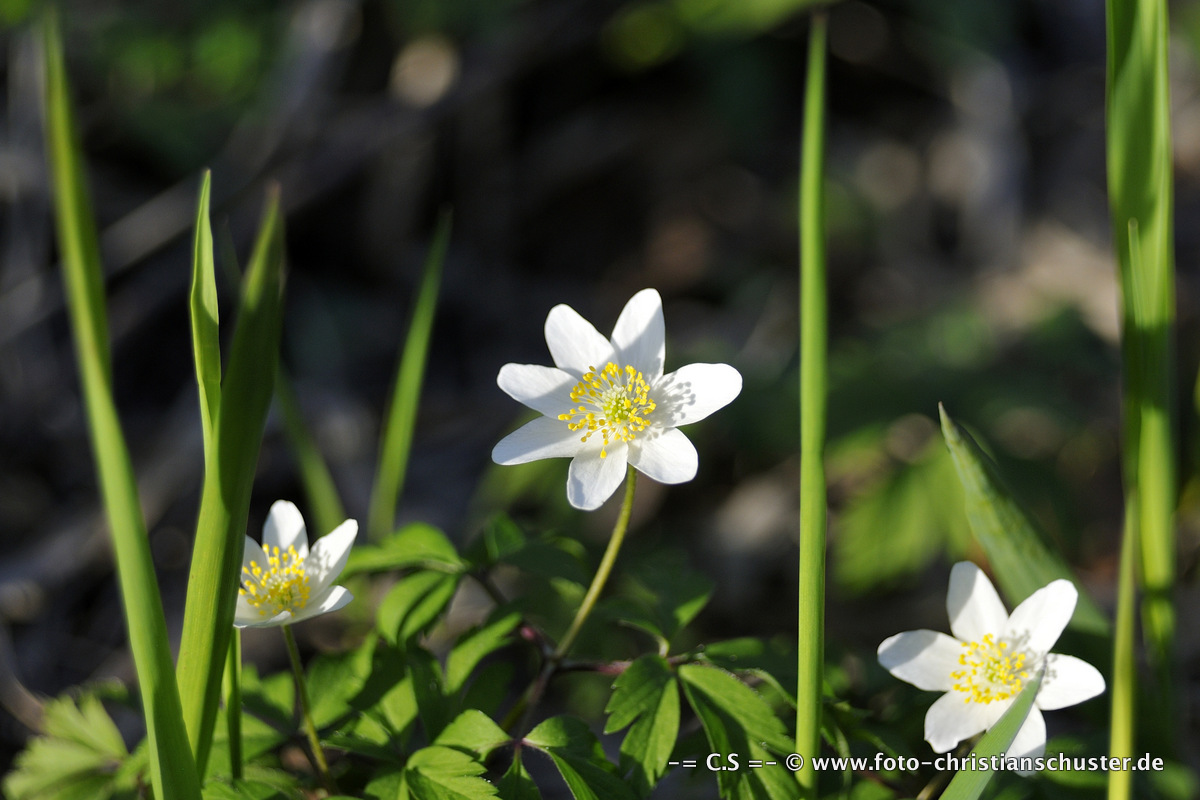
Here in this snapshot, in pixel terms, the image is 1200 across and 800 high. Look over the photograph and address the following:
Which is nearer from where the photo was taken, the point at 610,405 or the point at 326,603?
the point at 326,603

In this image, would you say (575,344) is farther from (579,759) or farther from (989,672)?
(989,672)

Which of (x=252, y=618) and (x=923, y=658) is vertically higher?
(x=252, y=618)

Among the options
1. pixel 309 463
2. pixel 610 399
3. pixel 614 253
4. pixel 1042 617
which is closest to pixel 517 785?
pixel 610 399

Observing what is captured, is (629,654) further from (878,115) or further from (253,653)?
(878,115)

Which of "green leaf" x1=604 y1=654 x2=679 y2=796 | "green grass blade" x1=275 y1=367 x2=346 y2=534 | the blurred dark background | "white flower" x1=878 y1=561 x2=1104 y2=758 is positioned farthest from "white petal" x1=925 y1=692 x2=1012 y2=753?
"green grass blade" x1=275 y1=367 x2=346 y2=534

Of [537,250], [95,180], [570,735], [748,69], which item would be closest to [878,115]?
[748,69]

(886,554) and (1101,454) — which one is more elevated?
(1101,454)

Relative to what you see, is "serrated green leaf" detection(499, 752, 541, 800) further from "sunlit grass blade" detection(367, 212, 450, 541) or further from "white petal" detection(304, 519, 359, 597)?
"sunlit grass blade" detection(367, 212, 450, 541)
